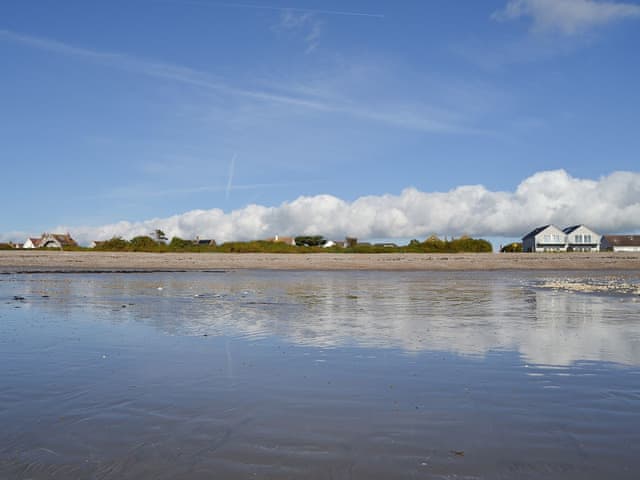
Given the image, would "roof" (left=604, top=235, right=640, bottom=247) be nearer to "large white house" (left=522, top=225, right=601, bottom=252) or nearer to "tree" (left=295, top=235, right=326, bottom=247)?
→ "large white house" (left=522, top=225, right=601, bottom=252)

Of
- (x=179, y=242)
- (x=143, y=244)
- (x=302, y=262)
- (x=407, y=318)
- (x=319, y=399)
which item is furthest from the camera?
(x=179, y=242)

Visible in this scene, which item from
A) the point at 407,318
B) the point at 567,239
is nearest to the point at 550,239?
the point at 567,239

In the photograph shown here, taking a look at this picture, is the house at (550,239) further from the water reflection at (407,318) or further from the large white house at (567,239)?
the water reflection at (407,318)

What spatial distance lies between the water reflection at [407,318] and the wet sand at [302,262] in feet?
110

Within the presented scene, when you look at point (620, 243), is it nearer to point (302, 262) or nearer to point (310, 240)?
point (310, 240)

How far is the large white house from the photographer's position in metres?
110

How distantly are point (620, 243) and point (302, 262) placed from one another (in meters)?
82.0

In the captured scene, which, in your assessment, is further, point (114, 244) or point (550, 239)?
point (550, 239)

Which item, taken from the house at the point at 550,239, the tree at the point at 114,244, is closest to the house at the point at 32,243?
the tree at the point at 114,244

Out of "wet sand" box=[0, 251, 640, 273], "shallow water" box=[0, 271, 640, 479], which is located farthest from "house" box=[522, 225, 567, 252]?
"shallow water" box=[0, 271, 640, 479]

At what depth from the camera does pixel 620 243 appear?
376 feet

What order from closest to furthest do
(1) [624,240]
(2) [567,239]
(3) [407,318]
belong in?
(3) [407,318] → (2) [567,239] → (1) [624,240]

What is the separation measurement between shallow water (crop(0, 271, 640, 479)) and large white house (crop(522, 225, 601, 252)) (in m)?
101

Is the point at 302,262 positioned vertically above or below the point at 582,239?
below
